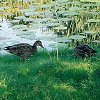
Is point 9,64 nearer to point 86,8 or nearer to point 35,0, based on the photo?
point 86,8

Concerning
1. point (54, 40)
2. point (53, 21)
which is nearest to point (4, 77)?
point (54, 40)

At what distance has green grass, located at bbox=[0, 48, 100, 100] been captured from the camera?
686 cm

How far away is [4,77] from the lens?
787 centimetres

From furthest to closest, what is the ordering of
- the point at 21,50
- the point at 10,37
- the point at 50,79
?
the point at 10,37 → the point at 21,50 → the point at 50,79

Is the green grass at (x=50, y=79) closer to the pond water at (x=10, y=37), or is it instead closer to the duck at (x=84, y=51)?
the duck at (x=84, y=51)

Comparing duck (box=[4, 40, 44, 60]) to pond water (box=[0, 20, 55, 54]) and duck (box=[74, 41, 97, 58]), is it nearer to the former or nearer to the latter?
duck (box=[74, 41, 97, 58])

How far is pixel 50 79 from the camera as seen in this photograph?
7.79 meters

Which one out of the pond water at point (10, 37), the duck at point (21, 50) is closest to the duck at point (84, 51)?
the duck at point (21, 50)

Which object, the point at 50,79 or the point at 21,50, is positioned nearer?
Answer: the point at 50,79

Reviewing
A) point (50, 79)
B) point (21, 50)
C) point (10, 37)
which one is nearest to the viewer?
point (50, 79)

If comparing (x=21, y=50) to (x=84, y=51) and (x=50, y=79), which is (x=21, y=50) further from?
(x=50, y=79)

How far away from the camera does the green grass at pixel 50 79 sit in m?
6.86

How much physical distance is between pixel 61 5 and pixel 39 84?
11472 millimetres

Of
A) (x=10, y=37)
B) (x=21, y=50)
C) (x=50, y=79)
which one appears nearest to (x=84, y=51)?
(x=21, y=50)
